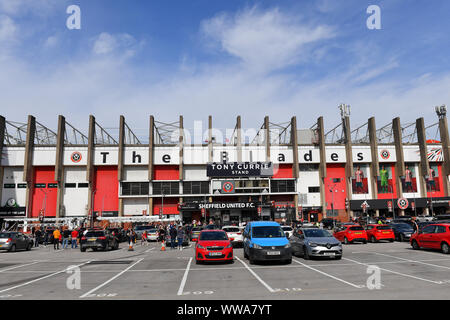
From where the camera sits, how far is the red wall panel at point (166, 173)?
59812 millimetres

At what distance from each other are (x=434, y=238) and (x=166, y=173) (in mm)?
47989

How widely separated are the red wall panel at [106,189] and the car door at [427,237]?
5065cm

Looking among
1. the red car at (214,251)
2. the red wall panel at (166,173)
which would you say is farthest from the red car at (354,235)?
the red wall panel at (166,173)

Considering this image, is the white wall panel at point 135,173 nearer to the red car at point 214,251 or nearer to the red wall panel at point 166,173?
the red wall panel at point 166,173

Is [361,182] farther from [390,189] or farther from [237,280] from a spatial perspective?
[237,280]

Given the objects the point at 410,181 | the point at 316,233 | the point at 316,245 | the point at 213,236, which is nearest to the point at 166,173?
the point at 410,181

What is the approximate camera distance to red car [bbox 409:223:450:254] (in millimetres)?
16594

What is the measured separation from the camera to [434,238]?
17297 millimetres

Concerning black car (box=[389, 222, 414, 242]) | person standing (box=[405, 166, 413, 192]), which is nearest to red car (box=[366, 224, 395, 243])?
black car (box=[389, 222, 414, 242])

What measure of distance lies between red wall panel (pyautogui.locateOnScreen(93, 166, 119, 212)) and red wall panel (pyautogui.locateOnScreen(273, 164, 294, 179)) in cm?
2929

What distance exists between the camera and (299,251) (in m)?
16.2
